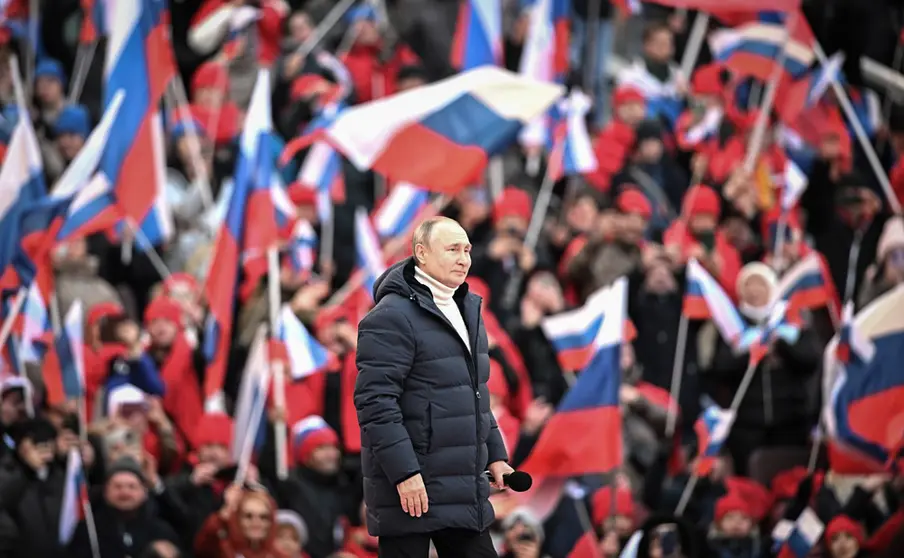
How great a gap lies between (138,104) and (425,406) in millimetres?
6046

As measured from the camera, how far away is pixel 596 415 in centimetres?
966

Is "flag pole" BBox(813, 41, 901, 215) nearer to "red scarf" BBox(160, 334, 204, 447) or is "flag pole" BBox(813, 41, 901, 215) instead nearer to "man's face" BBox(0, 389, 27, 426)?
"red scarf" BBox(160, 334, 204, 447)

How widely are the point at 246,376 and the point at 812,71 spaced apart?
5255mm

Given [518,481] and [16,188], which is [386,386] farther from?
[16,188]

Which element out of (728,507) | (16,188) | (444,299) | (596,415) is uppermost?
(444,299)

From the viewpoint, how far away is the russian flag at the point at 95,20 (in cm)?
1348

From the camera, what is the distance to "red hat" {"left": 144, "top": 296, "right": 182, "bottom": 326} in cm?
1153

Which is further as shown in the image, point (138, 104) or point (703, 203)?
point (703, 203)

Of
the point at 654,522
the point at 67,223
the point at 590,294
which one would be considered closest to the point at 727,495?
the point at 654,522

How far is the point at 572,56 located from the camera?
15875 mm

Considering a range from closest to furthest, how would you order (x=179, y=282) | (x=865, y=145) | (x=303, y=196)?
(x=179, y=282), (x=865, y=145), (x=303, y=196)

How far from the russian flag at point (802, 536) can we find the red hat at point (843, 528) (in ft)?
0.17

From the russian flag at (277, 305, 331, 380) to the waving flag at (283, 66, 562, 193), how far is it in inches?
41.2

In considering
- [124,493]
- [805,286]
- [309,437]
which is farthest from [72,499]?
[805,286]
